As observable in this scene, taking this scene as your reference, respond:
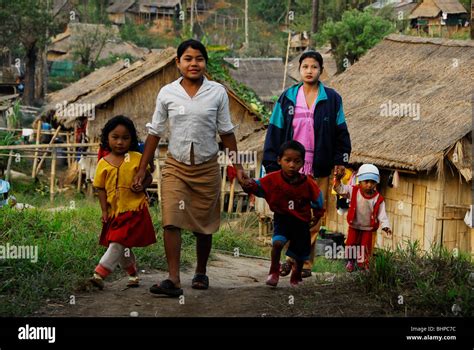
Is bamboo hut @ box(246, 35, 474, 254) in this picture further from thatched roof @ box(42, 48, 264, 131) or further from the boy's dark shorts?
the boy's dark shorts

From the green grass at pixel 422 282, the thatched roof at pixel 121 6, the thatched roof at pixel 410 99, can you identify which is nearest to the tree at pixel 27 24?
the thatched roof at pixel 410 99

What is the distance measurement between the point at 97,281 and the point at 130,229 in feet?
1.47

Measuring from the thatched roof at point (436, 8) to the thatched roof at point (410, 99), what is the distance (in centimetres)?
3019

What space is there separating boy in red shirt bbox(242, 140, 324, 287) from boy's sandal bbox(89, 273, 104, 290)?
1.25 meters

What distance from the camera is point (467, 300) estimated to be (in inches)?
212

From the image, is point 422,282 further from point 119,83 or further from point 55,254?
point 119,83

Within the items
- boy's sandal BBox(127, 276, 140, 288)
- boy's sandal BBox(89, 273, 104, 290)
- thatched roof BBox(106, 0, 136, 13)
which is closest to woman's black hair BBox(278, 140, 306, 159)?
boy's sandal BBox(127, 276, 140, 288)

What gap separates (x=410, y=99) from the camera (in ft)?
55.2

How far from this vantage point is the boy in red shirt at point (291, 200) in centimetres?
648

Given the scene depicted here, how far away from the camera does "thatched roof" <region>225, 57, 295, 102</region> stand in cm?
3659

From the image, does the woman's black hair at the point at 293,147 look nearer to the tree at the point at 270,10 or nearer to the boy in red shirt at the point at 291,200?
the boy in red shirt at the point at 291,200
